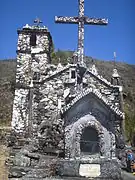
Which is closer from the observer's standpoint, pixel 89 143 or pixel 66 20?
pixel 89 143

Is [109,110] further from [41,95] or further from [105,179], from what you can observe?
[41,95]

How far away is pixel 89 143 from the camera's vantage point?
815 centimetres

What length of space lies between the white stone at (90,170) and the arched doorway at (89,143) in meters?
0.46

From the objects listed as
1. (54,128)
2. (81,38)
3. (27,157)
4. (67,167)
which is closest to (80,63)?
(81,38)

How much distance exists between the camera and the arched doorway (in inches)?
319

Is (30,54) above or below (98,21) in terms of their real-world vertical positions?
below

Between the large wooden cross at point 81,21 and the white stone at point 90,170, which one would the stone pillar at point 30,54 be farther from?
the white stone at point 90,170

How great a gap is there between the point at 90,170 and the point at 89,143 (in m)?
0.83

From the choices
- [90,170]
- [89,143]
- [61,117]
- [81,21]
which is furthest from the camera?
[81,21]

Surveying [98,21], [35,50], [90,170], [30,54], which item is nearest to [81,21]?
[98,21]

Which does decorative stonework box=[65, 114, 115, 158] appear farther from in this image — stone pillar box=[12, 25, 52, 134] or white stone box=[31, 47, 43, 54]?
white stone box=[31, 47, 43, 54]

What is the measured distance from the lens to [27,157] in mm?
9414

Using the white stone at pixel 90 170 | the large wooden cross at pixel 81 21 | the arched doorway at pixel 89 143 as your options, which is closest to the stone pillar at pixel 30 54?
the large wooden cross at pixel 81 21

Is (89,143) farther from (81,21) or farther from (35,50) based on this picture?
(35,50)
